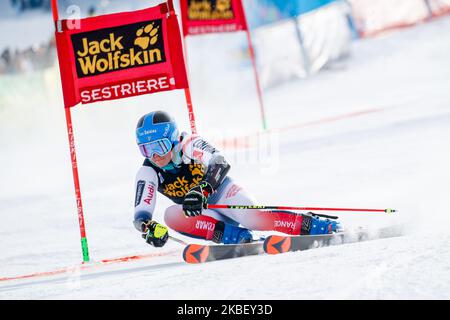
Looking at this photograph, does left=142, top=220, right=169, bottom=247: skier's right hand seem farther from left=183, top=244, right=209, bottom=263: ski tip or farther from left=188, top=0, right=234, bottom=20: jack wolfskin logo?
left=188, top=0, right=234, bottom=20: jack wolfskin logo

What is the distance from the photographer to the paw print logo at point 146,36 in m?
6.38

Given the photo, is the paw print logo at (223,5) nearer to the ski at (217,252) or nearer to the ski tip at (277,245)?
the ski at (217,252)

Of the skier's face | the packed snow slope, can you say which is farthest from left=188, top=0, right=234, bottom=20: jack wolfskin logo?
the skier's face

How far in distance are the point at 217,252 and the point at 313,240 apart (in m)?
0.66

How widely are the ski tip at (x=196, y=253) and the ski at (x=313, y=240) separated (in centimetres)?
42

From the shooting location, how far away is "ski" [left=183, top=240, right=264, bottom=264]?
18.2 ft

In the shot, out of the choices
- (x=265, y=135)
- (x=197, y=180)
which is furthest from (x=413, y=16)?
(x=197, y=180)

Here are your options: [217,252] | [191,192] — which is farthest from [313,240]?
[191,192]

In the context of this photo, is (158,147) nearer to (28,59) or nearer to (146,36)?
(146,36)

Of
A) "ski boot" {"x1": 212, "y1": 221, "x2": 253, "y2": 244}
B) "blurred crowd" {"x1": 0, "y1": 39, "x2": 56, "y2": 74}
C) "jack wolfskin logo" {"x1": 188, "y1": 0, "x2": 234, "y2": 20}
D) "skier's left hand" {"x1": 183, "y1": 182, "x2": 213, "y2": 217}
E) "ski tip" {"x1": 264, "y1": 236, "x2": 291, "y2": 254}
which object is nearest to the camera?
"ski tip" {"x1": 264, "y1": 236, "x2": 291, "y2": 254}

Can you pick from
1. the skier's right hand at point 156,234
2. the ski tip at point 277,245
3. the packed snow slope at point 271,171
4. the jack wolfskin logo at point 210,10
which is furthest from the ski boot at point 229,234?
the jack wolfskin logo at point 210,10

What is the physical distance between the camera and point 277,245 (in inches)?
215

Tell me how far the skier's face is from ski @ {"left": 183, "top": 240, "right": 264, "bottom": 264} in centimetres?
73

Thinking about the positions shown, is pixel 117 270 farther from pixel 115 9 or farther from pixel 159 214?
pixel 115 9
